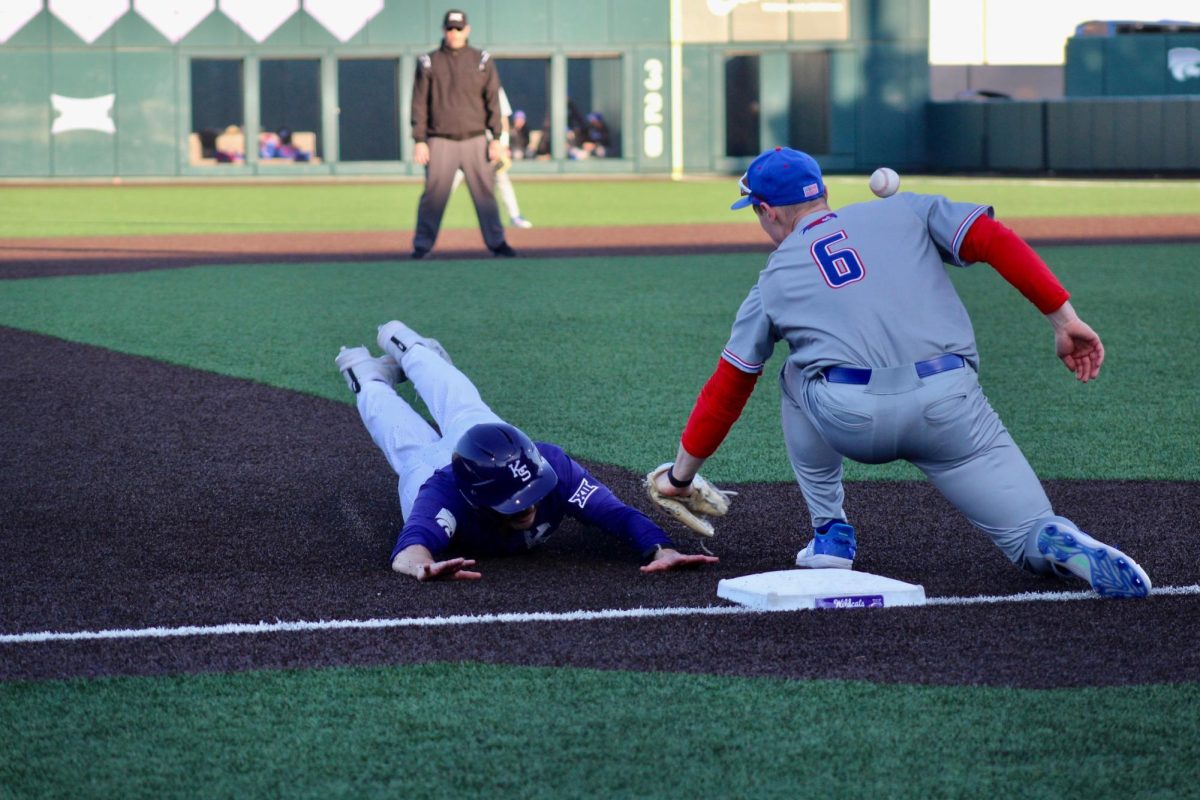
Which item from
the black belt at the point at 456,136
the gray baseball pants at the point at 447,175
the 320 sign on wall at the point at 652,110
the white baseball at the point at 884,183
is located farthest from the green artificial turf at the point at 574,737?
the 320 sign on wall at the point at 652,110

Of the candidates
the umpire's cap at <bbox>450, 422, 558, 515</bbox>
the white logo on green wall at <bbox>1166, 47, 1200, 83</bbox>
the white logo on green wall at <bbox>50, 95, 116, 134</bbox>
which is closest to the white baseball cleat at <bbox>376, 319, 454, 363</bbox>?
the umpire's cap at <bbox>450, 422, 558, 515</bbox>

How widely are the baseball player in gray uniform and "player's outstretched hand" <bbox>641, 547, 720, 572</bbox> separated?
1.30 feet

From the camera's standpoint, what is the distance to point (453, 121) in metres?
14.2

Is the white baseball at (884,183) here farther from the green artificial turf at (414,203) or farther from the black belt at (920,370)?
the green artificial turf at (414,203)

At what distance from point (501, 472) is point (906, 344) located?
1125 mm

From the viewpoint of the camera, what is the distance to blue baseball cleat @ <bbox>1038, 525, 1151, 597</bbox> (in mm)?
4082

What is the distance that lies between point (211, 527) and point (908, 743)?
277cm

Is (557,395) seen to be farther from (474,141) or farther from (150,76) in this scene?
(150,76)

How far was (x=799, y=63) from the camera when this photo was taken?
33.3 m

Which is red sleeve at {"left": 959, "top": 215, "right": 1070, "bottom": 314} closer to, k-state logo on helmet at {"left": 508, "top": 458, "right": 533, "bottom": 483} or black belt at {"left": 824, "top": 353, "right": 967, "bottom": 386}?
black belt at {"left": 824, "top": 353, "right": 967, "bottom": 386}

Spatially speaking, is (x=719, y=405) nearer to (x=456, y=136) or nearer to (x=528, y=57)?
(x=456, y=136)

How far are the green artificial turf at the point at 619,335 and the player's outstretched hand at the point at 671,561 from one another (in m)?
1.41

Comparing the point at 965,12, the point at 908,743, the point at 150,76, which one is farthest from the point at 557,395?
the point at 965,12

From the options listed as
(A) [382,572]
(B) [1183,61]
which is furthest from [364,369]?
(B) [1183,61]
